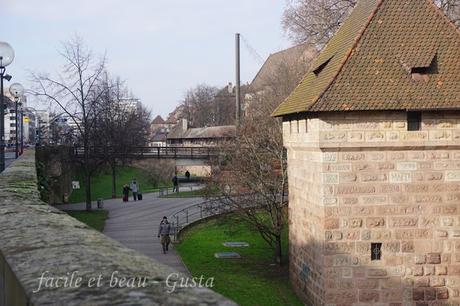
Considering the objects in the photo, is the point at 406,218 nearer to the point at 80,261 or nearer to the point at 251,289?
the point at 251,289

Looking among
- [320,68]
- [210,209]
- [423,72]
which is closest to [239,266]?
[210,209]

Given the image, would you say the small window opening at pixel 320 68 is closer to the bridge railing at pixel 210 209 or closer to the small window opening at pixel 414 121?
the small window opening at pixel 414 121

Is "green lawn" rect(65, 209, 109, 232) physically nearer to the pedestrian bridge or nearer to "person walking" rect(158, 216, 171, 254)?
the pedestrian bridge

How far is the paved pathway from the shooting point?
72.3 feet

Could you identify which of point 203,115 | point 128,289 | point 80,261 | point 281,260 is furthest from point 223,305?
point 203,115

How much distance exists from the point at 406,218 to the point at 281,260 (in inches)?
311

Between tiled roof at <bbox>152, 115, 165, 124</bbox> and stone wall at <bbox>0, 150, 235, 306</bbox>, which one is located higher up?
tiled roof at <bbox>152, 115, 165, 124</bbox>

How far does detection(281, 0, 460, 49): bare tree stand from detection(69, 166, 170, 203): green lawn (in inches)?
743

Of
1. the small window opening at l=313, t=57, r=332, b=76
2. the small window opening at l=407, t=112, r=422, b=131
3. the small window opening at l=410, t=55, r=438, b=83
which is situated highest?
the small window opening at l=313, t=57, r=332, b=76

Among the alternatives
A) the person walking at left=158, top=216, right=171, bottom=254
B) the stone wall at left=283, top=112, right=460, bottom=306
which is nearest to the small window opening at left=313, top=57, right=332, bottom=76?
the stone wall at left=283, top=112, right=460, bottom=306

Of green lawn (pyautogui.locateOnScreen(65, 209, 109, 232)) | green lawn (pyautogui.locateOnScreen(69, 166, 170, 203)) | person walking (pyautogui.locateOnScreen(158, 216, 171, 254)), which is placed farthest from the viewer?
green lawn (pyautogui.locateOnScreen(69, 166, 170, 203))

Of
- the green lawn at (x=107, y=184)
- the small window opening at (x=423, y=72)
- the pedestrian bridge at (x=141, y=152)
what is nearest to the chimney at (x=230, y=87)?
the green lawn at (x=107, y=184)

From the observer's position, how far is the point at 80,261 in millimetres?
2643

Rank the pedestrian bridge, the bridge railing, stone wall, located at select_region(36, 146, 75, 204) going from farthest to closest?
the pedestrian bridge < stone wall, located at select_region(36, 146, 75, 204) < the bridge railing
